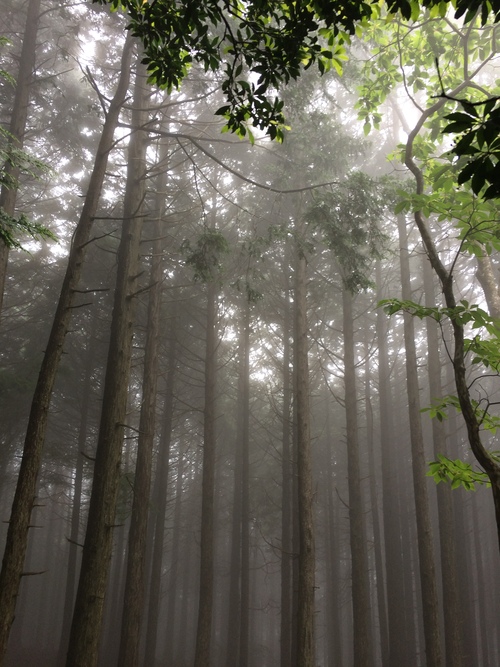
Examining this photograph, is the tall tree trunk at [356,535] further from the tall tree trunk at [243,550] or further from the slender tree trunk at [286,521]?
the tall tree trunk at [243,550]

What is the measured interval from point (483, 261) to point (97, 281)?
13.5 metres

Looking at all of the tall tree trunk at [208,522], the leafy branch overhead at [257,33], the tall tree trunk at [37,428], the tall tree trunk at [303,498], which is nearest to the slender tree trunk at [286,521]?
the tall tree trunk at [208,522]

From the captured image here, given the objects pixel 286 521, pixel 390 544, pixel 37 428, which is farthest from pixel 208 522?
pixel 37 428

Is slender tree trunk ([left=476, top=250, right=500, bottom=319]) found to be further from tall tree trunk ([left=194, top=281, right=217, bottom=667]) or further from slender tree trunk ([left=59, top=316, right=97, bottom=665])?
slender tree trunk ([left=59, top=316, right=97, bottom=665])

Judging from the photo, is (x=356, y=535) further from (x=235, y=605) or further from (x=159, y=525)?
(x=235, y=605)

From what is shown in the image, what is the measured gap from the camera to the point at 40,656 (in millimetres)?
21312

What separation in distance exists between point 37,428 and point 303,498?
6.57m

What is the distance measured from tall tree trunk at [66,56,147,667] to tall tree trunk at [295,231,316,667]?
4.02m

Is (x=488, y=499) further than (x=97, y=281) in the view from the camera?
Yes

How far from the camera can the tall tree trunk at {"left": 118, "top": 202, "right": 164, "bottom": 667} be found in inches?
403

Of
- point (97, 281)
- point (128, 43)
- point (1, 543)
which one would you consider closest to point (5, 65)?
point (97, 281)

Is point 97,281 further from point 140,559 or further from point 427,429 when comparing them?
point 427,429

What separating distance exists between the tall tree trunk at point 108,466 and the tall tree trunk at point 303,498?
4016 mm

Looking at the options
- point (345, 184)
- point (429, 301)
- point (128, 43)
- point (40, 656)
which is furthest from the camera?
point (40, 656)
